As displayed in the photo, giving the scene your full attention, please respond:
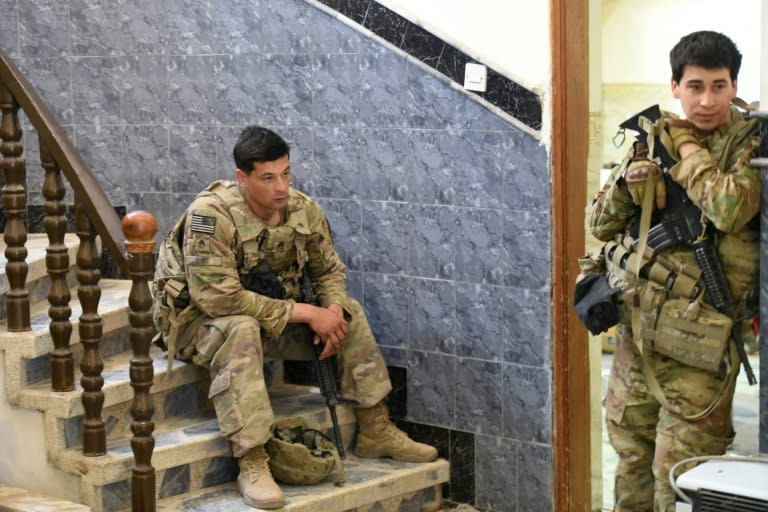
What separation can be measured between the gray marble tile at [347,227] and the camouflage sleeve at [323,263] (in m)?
0.23

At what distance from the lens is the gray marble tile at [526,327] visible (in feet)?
15.4

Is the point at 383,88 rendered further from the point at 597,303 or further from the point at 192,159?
the point at 597,303

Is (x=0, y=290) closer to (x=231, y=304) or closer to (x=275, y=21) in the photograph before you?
(x=231, y=304)

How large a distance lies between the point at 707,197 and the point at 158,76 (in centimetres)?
282

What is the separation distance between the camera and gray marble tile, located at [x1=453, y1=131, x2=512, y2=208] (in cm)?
472

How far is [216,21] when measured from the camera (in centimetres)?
531

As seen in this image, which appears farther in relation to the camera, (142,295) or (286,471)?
(286,471)

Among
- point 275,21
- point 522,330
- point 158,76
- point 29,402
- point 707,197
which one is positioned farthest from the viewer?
point 158,76

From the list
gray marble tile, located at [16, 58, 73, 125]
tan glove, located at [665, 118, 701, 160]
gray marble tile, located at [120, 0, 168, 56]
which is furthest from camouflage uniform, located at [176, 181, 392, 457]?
tan glove, located at [665, 118, 701, 160]

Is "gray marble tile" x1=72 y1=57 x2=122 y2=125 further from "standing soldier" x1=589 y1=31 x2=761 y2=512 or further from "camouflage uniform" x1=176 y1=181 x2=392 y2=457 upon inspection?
"standing soldier" x1=589 y1=31 x2=761 y2=512

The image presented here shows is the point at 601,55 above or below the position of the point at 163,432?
above

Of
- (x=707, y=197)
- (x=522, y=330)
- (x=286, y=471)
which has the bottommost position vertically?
(x=286, y=471)

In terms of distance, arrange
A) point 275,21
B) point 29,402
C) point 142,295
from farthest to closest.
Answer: point 275,21 < point 29,402 < point 142,295

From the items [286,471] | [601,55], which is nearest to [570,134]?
[601,55]
